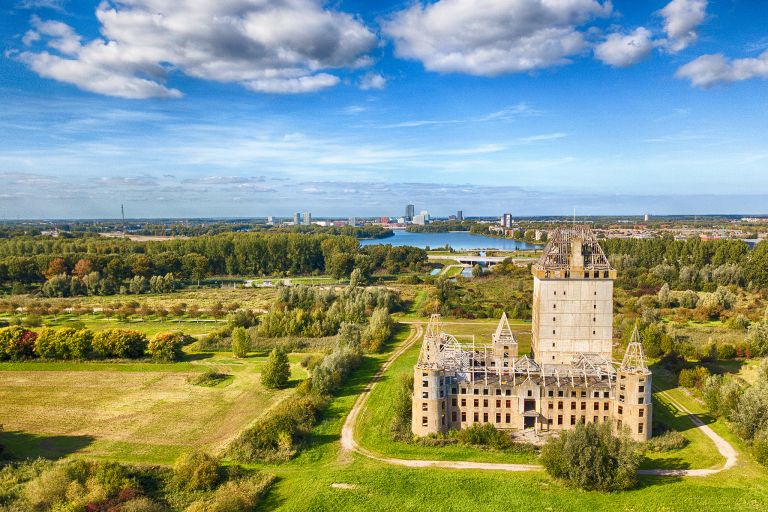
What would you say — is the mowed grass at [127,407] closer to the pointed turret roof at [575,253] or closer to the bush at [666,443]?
the pointed turret roof at [575,253]

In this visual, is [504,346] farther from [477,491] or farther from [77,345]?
[77,345]

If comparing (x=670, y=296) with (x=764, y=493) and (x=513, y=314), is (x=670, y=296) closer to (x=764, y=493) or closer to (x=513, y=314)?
(x=513, y=314)

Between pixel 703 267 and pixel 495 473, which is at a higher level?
pixel 703 267

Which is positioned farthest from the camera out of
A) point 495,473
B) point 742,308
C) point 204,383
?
point 742,308

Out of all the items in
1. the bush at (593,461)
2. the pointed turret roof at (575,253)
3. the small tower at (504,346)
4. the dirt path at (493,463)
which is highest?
the pointed turret roof at (575,253)

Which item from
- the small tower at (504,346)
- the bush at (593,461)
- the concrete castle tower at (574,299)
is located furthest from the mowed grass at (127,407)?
the concrete castle tower at (574,299)

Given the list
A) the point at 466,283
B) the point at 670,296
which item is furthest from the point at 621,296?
the point at 466,283
